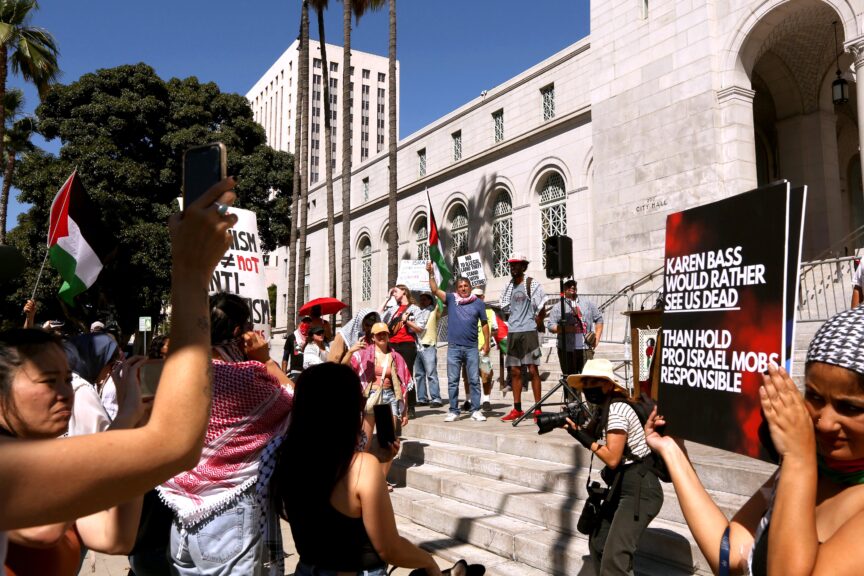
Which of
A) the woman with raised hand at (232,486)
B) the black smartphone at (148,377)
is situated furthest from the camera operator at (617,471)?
the black smartphone at (148,377)

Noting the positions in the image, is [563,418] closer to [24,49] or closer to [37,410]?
[37,410]

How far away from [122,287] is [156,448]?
2521cm

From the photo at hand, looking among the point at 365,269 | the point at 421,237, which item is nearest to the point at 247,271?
the point at 421,237

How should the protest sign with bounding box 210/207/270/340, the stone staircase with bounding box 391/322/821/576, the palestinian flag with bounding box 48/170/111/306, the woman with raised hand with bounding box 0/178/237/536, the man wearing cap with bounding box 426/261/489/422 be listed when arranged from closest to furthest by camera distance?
the woman with raised hand with bounding box 0/178/237/536 < the stone staircase with bounding box 391/322/821/576 < the palestinian flag with bounding box 48/170/111/306 < the protest sign with bounding box 210/207/270/340 < the man wearing cap with bounding box 426/261/489/422

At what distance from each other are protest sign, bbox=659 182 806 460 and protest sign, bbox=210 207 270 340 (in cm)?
478

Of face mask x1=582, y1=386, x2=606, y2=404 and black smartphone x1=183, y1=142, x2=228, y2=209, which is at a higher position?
black smartphone x1=183, y1=142, x2=228, y2=209

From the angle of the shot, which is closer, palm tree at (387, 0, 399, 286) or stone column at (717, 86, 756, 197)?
stone column at (717, 86, 756, 197)

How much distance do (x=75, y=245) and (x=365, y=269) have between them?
27.8m

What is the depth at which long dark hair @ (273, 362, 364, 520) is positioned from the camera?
2.46m

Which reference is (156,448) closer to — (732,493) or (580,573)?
(580,573)

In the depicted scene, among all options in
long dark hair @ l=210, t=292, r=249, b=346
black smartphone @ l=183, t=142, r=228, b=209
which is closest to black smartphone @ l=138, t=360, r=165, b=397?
long dark hair @ l=210, t=292, r=249, b=346

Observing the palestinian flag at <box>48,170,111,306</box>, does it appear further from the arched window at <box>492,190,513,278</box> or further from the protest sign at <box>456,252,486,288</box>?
the arched window at <box>492,190,513,278</box>

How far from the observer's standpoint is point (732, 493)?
4.85 meters

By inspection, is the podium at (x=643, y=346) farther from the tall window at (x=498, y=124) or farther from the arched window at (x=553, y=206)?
the tall window at (x=498, y=124)
